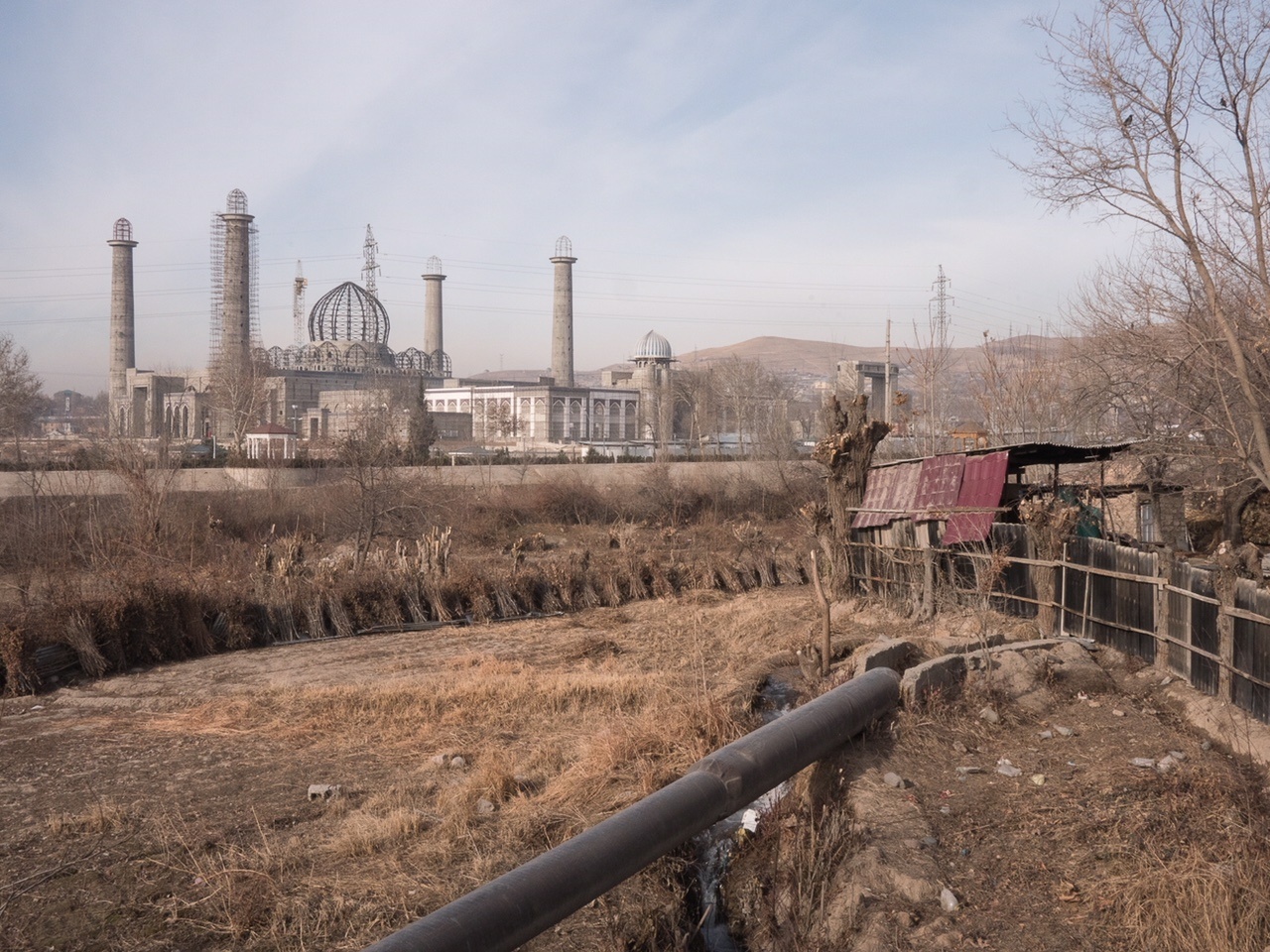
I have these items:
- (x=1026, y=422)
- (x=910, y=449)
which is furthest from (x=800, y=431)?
(x=1026, y=422)

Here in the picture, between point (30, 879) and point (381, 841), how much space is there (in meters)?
2.25

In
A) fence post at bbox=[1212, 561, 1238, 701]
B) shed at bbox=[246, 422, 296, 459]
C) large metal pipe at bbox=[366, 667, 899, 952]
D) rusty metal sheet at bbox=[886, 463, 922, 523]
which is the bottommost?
large metal pipe at bbox=[366, 667, 899, 952]

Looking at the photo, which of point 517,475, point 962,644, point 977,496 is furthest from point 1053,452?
point 517,475

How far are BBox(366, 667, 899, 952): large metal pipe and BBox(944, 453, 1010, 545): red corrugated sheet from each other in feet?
24.3

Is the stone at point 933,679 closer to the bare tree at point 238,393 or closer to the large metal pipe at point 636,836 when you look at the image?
the large metal pipe at point 636,836

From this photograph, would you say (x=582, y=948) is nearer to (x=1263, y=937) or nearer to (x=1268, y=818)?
(x=1263, y=937)

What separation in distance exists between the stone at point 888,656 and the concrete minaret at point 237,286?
6836 cm

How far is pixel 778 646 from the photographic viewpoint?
1430 cm

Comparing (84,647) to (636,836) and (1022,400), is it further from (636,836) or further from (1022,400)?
(1022,400)

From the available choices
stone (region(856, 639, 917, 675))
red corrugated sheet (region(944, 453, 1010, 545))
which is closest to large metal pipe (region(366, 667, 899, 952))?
stone (region(856, 639, 917, 675))

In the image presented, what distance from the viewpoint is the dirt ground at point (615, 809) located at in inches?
205

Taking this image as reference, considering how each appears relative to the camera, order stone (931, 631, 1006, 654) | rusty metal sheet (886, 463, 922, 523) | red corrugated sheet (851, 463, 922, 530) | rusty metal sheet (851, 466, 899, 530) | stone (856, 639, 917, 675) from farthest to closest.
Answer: rusty metal sheet (851, 466, 899, 530) < red corrugated sheet (851, 463, 922, 530) < rusty metal sheet (886, 463, 922, 523) < stone (931, 631, 1006, 654) < stone (856, 639, 917, 675)

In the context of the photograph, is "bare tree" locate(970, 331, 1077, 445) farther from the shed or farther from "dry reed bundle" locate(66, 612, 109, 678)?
the shed

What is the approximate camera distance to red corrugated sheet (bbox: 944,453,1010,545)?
47.2ft
